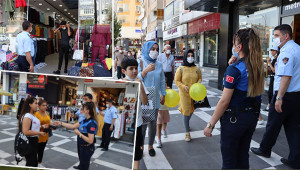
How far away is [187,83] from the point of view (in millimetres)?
4750

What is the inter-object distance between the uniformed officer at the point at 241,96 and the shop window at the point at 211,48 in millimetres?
17065

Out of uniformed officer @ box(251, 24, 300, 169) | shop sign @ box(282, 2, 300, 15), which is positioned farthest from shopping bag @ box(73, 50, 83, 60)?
shop sign @ box(282, 2, 300, 15)

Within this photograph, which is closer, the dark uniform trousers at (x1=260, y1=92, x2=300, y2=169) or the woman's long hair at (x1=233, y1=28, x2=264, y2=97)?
the woman's long hair at (x1=233, y1=28, x2=264, y2=97)

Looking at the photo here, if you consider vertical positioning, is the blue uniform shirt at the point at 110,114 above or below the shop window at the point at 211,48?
below

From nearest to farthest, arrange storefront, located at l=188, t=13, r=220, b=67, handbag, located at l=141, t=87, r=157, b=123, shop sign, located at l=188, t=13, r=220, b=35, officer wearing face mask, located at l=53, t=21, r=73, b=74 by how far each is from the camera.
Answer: handbag, located at l=141, t=87, r=157, b=123, officer wearing face mask, located at l=53, t=21, r=73, b=74, shop sign, located at l=188, t=13, r=220, b=35, storefront, located at l=188, t=13, r=220, b=67

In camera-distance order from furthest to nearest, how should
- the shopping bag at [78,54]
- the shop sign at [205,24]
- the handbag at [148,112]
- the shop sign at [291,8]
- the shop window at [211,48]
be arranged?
the shop window at [211,48] < the shop sign at [205,24] < the shop sign at [291,8] < the shopping bag at [78,54] < the handbag at [148,112]

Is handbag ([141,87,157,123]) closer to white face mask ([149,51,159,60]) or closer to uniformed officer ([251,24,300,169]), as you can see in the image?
white face mask ([149,51,159,60])

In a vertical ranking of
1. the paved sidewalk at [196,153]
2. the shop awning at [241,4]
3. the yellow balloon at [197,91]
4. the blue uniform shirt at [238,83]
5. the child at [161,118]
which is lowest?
the paved sidewalk at [196,153]

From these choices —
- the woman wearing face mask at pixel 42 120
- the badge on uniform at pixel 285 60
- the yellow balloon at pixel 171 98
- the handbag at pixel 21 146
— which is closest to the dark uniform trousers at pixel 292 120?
the badge on uniform at pixel 285 60

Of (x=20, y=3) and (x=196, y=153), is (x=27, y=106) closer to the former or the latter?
(x=196, y=153)

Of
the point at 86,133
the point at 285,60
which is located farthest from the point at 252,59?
the point at 86,133

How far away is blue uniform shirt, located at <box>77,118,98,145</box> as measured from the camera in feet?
6.00

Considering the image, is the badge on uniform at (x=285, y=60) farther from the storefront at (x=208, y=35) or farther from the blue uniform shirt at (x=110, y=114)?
the storefront at (x=208, y=35)

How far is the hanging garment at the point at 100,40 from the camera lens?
645 centimetres
